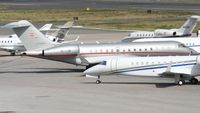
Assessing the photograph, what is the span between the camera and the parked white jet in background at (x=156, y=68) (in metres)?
43.2

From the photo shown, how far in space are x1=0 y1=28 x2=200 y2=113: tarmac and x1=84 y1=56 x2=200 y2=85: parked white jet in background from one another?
0.75 m

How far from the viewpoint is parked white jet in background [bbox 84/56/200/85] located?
1700 inches

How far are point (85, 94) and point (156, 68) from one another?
22.5 ft

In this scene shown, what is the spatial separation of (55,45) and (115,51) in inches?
231

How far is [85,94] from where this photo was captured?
39.8 m

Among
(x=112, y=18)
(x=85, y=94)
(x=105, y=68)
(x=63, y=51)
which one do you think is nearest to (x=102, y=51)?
(x=63, y=51)

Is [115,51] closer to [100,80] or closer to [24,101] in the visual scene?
[100,80]

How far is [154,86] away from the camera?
43.3m

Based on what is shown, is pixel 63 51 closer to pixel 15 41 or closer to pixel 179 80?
pixel 179 80

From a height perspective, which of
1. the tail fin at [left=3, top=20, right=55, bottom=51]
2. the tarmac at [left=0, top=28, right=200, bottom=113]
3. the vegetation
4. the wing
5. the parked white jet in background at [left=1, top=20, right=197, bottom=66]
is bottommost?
the tarmac at [left=0, top=28, right=200, bottom=113]

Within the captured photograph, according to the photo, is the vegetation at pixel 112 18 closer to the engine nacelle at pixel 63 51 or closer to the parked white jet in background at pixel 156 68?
the engine nacelle at pixel 63 51

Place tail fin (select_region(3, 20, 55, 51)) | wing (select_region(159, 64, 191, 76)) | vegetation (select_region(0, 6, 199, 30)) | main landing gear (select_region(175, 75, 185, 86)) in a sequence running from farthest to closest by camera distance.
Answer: vegetation (select_region(0, 6, 199, 30)), tail fin (select_region(3, 20, 55, 51)), main landing gear (select_region(175, 75, 185, 86)), wing (select_region(159, 64, 191, 76))

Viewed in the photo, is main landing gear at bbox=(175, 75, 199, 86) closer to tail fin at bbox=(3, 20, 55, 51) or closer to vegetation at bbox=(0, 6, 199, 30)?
tail fin at bbox=(3, 20, 55, 51)

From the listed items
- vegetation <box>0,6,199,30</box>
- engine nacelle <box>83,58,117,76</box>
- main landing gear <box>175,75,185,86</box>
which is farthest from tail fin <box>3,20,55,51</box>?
vegetation <box>0,6,199,30</box>
